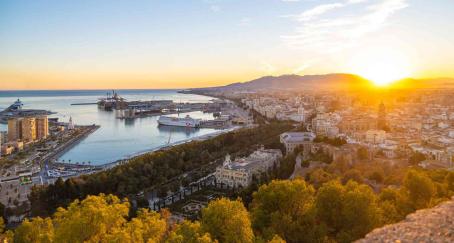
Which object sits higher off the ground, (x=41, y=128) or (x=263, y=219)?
(x=263, y=219)

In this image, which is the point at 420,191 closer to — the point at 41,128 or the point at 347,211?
the point at 347,211

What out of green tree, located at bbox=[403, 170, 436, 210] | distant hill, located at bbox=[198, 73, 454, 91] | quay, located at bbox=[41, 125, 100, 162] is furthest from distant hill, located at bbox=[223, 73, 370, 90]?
green tree, located at bbox=[403, 170, 436, 210]

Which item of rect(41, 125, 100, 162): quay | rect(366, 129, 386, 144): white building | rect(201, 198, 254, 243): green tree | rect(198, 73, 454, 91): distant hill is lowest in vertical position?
rect(41, 125, 100, 162): quay

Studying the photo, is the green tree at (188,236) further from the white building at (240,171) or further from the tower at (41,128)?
the tower at (41,128)

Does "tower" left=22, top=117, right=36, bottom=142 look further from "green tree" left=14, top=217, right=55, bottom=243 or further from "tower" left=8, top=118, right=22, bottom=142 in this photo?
"green tree" left=14, top=217, right=55, bottom=243

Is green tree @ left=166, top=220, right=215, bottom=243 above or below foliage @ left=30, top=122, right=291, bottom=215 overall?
above

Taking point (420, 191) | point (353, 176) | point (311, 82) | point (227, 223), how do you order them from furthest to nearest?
point (311, 82)
point (353, 176)
point (420, 191)
point (227, 223)

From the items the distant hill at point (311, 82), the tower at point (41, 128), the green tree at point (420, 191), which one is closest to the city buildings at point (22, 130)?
the tower at point (41, 128)

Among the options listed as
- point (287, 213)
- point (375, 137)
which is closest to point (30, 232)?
point (287, 213)
